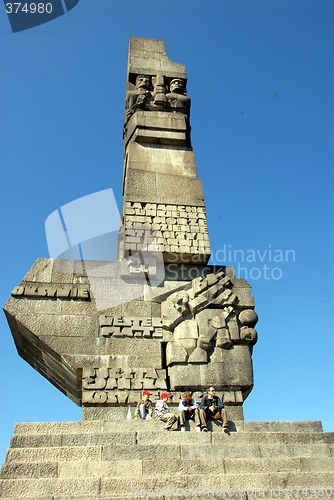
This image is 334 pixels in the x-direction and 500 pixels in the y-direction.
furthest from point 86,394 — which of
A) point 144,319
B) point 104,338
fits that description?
point 144,319

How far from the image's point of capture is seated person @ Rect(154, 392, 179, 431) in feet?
26.2

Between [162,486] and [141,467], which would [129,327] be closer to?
[141,467]

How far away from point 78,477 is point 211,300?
467 centimetres

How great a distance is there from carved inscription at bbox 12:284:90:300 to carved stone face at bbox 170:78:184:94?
601 cm

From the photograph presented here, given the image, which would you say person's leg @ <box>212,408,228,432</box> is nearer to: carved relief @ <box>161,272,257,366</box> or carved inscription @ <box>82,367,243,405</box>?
carved inscription @ <box>82,367,243,405</box>

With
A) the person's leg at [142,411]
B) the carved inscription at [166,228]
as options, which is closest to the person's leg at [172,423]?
the person's leg at [142,411]

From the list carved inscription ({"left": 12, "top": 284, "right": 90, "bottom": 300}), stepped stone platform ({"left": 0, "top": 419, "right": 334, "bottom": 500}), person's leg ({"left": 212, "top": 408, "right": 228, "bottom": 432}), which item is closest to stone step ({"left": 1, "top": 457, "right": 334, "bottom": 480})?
stepped stone platform ({"left": 0, "top": 419, "right": 334, "bottom": 500})

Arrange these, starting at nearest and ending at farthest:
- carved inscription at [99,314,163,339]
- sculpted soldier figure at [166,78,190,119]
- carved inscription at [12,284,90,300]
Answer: carved inscription at [99,314,163,339] → carved inscription at [12,284,90,300] → sculpted soldier figure at [166,78,190,119]

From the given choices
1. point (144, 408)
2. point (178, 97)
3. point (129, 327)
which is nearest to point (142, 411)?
point (144, 408)

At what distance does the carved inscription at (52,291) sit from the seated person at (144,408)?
2.36 m

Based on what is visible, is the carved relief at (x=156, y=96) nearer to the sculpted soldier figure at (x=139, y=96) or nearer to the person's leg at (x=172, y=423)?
the sculpted soldier figure at (x=139, y=96)

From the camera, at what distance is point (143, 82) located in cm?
1314

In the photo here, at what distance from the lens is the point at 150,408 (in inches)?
355

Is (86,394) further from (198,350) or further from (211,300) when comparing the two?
(211,300)
